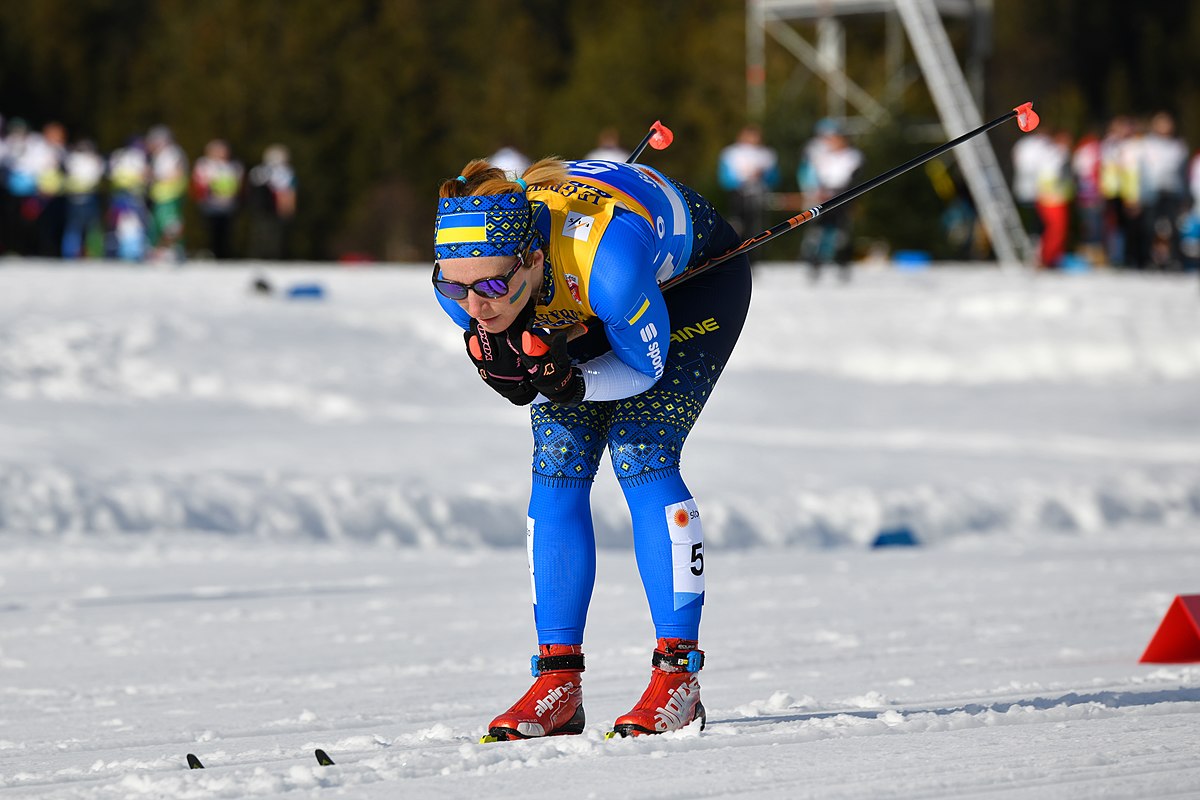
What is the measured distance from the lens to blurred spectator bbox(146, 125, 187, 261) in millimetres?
21547

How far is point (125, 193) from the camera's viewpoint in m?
22.8

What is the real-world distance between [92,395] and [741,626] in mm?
8159

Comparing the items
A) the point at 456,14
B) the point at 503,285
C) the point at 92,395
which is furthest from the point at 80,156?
the point at 456,14

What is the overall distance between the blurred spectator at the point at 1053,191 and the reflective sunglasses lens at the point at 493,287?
17.5m

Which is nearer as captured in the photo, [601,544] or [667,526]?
[667,526]

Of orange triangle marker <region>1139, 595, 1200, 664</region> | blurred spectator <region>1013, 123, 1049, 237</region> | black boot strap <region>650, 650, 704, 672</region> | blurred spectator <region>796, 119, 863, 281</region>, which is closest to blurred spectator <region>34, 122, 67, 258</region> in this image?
blurred spectator <region>796, 119, 863, 281</region>

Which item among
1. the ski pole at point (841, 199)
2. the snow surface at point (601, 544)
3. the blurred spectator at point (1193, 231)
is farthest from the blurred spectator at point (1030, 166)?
the ski pole at point (841, 199)

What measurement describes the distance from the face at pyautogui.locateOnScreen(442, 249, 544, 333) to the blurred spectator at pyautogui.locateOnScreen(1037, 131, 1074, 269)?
57.3 ft

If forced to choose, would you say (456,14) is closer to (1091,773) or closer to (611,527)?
(611,527)

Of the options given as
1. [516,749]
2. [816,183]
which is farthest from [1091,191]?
[516,749]

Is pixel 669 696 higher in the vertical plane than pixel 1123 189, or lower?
lower

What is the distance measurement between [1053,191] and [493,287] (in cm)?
1773

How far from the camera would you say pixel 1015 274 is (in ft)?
67.7

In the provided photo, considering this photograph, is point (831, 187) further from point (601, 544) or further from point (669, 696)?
point (669, 696)
